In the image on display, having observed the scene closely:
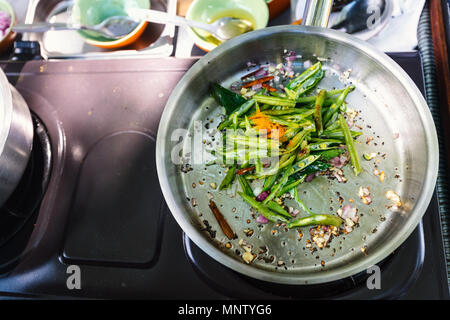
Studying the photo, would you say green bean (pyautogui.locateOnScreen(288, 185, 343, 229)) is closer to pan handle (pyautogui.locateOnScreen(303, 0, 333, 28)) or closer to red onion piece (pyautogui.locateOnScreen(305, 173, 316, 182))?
red onion piece (pyautogui.locateOnScreen(305, 173, 316, 182))

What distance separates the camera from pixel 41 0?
4.81 ft

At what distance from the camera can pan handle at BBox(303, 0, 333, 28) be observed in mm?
1015

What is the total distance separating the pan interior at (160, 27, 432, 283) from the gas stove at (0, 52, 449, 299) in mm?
75

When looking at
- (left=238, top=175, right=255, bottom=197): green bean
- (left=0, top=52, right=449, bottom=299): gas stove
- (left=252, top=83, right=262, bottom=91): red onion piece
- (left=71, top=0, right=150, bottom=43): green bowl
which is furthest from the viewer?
(left=71, top=0, right=150, bottom=43): green bowl

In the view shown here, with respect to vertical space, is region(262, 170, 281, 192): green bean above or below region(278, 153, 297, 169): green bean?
below

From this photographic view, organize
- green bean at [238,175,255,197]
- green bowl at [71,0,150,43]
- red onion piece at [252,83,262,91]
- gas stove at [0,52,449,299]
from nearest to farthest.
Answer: gas stove at [0,52,449,299], green bean at [238,175,255,197], red onion piece at [252,83,262,91], green bowl at [71,0,150,43]

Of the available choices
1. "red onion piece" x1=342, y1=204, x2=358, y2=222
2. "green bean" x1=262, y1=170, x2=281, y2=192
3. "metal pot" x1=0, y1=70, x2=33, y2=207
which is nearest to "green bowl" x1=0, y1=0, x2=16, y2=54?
"metal pot" x1=0, y1=70, x2=33, y2=207

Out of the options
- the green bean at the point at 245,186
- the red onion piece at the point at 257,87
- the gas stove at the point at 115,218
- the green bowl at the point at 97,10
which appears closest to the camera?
the gas stove at the point at 115,218

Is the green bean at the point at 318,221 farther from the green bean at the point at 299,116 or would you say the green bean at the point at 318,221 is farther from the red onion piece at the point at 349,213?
the green bean at the point at 299,116

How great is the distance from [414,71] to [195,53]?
86 centimetres

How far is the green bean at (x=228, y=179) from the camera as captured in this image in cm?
109

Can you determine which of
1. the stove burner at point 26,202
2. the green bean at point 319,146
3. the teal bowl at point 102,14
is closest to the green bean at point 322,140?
the green bean at point 319,146

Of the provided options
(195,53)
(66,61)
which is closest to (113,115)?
(66,61)

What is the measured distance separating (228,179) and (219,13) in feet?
2.37
